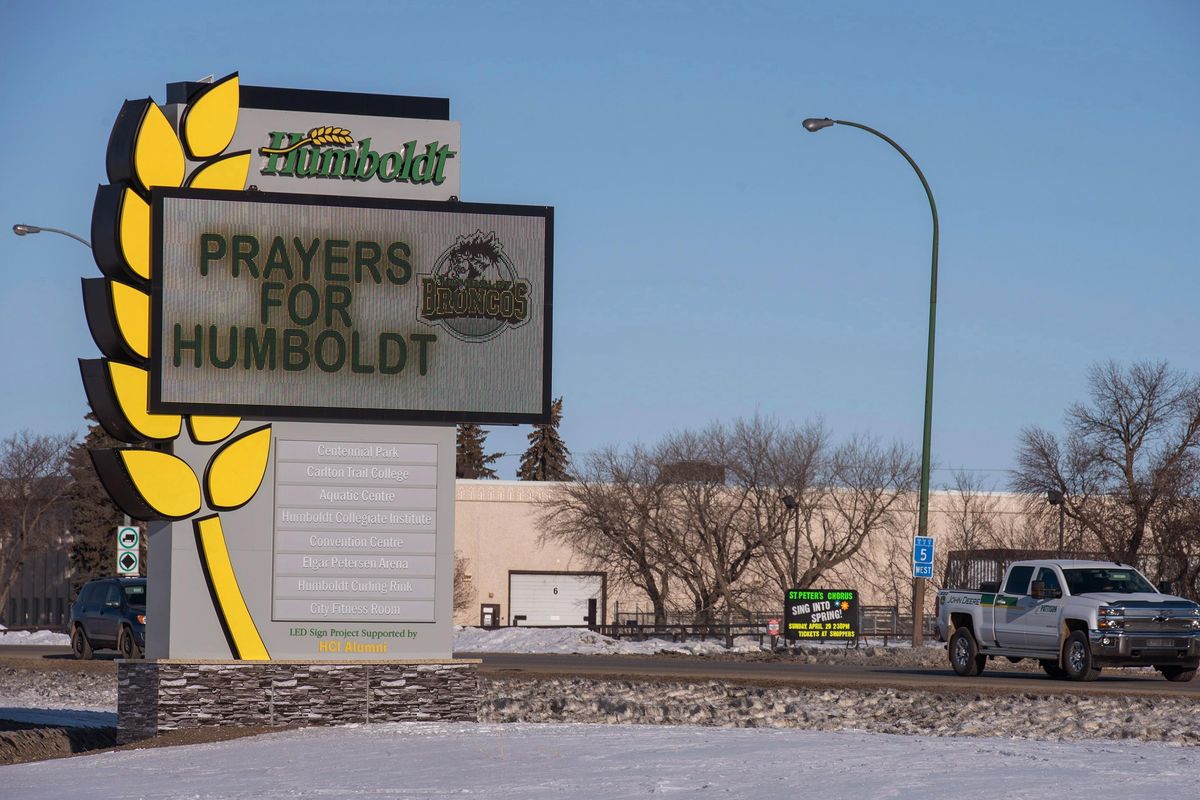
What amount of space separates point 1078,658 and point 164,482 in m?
14.4

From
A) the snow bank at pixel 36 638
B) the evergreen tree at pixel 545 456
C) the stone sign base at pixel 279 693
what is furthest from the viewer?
the evergreen tree at pixel 545 456

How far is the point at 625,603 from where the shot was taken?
72.9m

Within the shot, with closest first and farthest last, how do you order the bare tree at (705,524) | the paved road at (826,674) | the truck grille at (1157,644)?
1. the paved road at (826,674)
2. the truck grille at (1157,644)
3. the bare tree at (705,524)

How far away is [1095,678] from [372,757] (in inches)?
556

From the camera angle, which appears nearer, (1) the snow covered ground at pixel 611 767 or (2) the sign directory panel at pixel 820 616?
(1) the snow covered ground at pixel 611 767

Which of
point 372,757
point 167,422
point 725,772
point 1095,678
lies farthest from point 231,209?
point 1095,678

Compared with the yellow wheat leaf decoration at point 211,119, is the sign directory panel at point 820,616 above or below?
below

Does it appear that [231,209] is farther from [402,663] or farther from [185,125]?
[402,663]

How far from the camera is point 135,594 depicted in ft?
104

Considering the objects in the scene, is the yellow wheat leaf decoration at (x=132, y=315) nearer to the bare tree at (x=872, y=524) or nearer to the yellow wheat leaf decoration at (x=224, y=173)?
the yellow wheat leaf decoration at (x=224, y=173)

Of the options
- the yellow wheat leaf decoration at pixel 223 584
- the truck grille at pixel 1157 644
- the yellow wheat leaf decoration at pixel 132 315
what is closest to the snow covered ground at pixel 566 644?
the truck grille at pixel 1157 644

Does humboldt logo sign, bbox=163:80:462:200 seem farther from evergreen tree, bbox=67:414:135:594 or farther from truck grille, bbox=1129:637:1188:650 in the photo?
evergreen tree, bbox=67:414:135:594

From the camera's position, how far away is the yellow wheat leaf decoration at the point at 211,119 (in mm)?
17844

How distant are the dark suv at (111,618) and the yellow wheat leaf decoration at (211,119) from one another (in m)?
15.2
